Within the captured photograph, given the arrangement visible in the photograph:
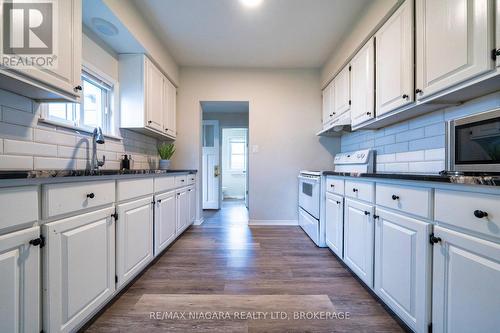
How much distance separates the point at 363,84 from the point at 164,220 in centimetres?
240

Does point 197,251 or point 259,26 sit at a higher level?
point 259,26

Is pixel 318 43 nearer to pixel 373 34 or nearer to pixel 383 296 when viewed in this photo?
pixel 373 34

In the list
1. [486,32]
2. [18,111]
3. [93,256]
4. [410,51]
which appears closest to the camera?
[486,32]

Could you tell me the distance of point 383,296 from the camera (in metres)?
1.31

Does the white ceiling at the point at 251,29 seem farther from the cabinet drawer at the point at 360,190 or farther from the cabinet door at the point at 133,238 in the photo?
the cabinet door at the point at 133,238

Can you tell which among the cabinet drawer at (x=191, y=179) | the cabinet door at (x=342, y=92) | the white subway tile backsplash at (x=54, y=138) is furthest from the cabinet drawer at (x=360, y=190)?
the white subway tile backsplash at (x=54, y=138)

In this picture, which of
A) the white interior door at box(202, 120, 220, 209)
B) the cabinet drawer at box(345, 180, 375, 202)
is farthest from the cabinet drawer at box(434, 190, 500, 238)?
the white interior door at box(202, 120, 220, 209)

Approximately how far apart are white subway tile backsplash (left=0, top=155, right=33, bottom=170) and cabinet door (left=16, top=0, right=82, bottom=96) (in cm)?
51

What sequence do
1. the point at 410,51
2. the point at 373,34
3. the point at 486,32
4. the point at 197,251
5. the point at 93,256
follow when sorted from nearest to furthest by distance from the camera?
the point at 486,32 < the point at 93,256 < the point at 410,51 < the point at 373,34 < the point at 197,251

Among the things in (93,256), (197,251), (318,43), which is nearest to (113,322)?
(93,256)

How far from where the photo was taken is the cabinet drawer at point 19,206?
0.76 meters

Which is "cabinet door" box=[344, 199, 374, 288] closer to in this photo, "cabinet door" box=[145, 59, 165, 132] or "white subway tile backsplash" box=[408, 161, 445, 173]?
"white subway tile backsplash" box=[408, 161, 445, 173]

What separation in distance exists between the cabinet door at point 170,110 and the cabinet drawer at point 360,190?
2350mm

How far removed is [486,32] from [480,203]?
879 millimetres
